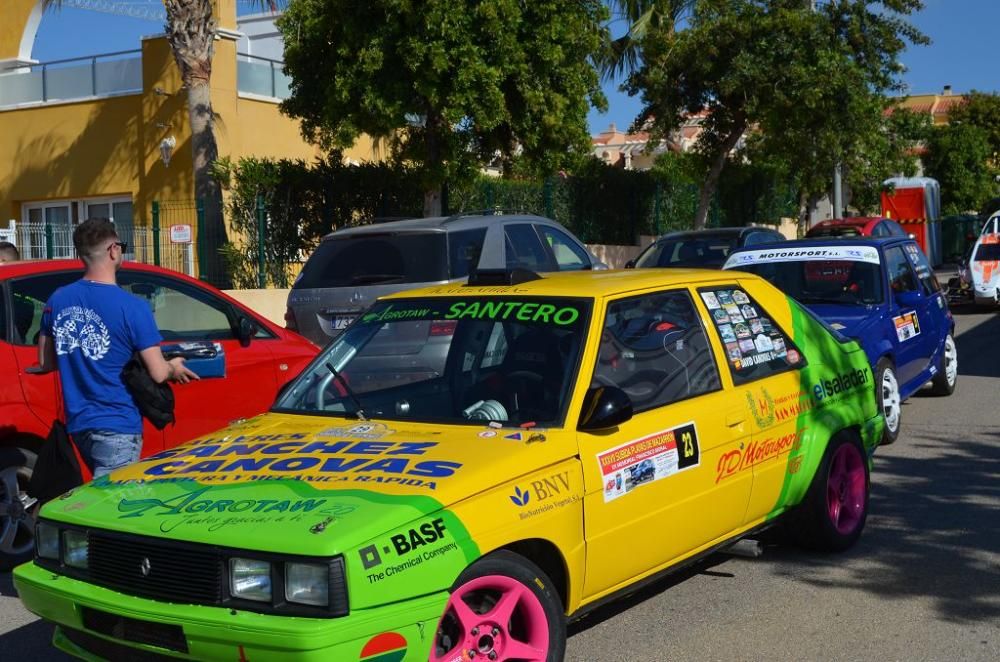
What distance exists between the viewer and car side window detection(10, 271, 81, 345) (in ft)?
22.2

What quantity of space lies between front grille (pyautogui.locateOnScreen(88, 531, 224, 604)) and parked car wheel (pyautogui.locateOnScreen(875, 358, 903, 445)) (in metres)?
6.62

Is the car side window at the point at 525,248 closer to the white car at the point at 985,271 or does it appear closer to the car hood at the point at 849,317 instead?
the car hood at the point at 849,317

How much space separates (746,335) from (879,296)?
14.9 feet

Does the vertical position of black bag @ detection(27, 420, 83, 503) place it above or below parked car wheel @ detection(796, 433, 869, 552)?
above

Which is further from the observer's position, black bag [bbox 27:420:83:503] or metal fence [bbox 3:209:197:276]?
metal fence [bbox 3:209:197:276]

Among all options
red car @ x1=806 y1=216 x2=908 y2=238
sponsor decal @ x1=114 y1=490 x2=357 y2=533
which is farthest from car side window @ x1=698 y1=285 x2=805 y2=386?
red car @ x1=806 y1=216 x2=908 y2=238

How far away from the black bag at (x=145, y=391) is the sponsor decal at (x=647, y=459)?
6.96ft

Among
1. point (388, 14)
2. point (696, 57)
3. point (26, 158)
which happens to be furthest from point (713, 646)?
point (26, 158)

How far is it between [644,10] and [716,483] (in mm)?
24570

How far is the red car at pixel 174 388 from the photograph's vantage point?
6.59 m

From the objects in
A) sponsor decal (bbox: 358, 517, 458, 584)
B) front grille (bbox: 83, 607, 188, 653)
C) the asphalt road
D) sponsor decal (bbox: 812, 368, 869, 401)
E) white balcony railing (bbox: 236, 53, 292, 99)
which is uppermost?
white balcony railing (bbox: 236, 53, 292, 99)

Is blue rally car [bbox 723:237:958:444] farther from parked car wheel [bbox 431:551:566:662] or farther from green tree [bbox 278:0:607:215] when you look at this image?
green tree [bbox 278:0:607:215]

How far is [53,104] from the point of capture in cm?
2420

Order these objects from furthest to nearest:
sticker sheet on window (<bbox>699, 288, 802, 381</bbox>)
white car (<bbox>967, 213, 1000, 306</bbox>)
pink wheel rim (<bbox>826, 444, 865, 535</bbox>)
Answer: white car (<bbox>967, 213, 1000, 306</bbox>) → pink wheel rim (<bbox>826, 444, 865, 535</bbox>) → sticker sheet on window (<bbox>699, 288, 802, 381</bbox>)
